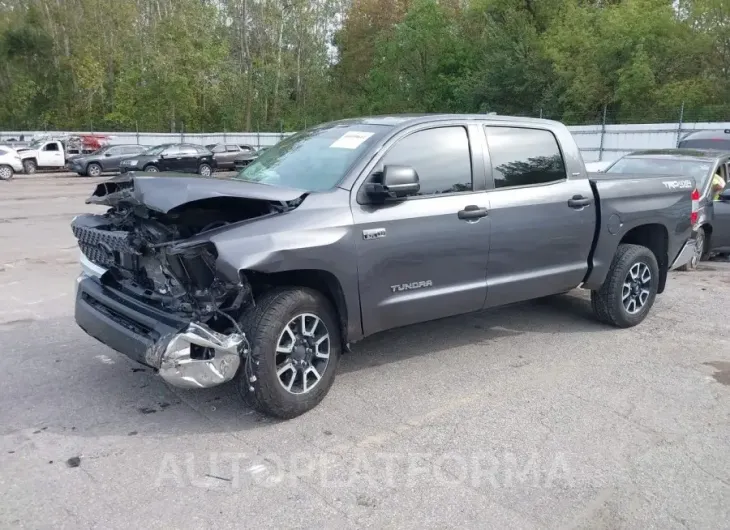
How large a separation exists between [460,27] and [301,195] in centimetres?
4528

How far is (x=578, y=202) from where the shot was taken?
5.85 meters

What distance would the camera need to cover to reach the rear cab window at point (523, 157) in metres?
5.42

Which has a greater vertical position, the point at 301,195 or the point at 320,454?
the point at 301,195

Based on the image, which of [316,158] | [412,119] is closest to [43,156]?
[316,158]

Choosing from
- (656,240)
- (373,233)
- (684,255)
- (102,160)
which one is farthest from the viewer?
(102,160)

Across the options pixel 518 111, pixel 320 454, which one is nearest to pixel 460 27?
pixel 518 111

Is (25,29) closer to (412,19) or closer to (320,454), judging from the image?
(412,19)

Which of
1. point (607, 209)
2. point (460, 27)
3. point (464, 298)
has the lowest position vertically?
point (464, 298)

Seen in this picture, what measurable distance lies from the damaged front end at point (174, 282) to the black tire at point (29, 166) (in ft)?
93.2

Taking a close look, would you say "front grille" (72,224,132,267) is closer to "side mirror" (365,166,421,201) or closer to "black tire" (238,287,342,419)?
"black tire" (238,287,342,419)

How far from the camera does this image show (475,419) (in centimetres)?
444

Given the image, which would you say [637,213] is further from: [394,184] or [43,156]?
[43,156]

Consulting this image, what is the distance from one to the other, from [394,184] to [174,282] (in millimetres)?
1537

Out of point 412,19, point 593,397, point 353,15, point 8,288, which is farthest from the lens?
point 353,15
